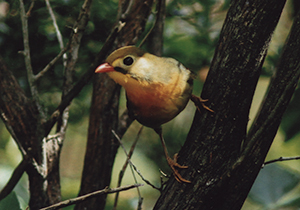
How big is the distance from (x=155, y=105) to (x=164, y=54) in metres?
1.43

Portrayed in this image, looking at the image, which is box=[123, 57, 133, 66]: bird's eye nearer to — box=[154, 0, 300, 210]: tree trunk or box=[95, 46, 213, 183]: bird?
box=[95, 46, 213, 183]: bird

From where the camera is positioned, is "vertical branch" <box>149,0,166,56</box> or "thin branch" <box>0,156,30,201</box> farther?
"vertical branch" <box>149,0,166,56</box>

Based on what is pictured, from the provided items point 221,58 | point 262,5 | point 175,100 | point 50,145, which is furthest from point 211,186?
point 50,145

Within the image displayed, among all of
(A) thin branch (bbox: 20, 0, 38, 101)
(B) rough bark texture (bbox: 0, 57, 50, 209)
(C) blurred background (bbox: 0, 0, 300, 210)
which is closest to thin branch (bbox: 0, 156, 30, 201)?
(B) rough bark texture (bbox: 0, 57, 50, 209)

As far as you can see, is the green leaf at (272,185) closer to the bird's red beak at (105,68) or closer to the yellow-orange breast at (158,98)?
the yellow-orange breast at (158,98)

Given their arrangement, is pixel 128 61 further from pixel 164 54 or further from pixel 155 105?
pixel 164 54

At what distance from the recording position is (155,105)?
195 cm

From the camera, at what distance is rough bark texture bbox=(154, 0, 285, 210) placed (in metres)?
1.64

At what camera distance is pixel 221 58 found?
1.70 meters

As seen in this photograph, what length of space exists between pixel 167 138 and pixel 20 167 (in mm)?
1643

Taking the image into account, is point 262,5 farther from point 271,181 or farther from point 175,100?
point 271,181

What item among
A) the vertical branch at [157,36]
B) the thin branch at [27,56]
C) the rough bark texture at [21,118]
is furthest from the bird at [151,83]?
the vertical branch at [157,36]

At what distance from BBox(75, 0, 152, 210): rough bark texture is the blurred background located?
223 mm

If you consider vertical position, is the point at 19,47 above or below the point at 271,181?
above
